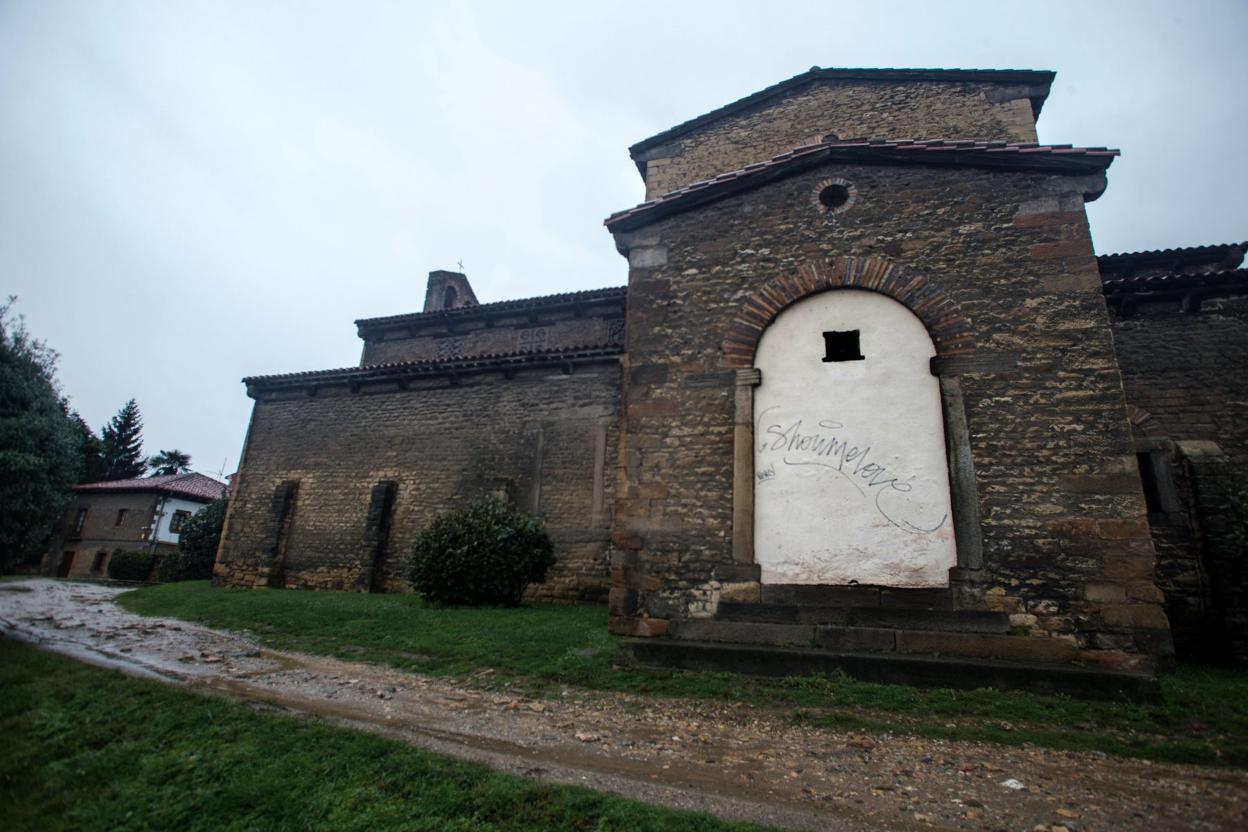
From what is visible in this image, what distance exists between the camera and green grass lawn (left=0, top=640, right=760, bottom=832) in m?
3.53

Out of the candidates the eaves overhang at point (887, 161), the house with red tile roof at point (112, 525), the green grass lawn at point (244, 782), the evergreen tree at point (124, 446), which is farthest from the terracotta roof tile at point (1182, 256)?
the evergreen tree at point (124, 446)

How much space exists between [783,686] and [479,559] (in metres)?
6.76

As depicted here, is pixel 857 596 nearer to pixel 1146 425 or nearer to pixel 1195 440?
pixel 1146 425

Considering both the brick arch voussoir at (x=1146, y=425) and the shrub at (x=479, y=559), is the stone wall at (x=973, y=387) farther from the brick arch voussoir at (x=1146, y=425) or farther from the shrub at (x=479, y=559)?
the shrub at (x=479, y=559)

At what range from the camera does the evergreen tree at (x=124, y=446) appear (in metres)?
47.4

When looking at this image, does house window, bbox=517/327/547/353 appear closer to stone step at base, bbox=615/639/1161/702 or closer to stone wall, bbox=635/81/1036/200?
stone wall, bbox=635/81/1036/200

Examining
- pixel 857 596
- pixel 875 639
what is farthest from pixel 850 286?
pixel 875 639

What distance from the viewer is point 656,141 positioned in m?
15.5

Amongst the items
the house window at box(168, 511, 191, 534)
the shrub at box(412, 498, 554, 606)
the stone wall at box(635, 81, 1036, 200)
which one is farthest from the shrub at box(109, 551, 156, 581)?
the stone wall at box(635, 81, 1036, 200)

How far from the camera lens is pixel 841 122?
1409 cm

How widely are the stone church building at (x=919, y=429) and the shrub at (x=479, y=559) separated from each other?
14.2 ft

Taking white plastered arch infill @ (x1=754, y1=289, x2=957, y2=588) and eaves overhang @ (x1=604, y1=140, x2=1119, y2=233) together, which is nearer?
white plastered arch infill @ (x1=754, y1=289, x2=957, y2=588)

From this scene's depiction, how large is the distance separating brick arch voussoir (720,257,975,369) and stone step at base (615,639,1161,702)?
11.5 feet

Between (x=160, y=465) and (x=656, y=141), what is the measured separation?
6049 centimetres
